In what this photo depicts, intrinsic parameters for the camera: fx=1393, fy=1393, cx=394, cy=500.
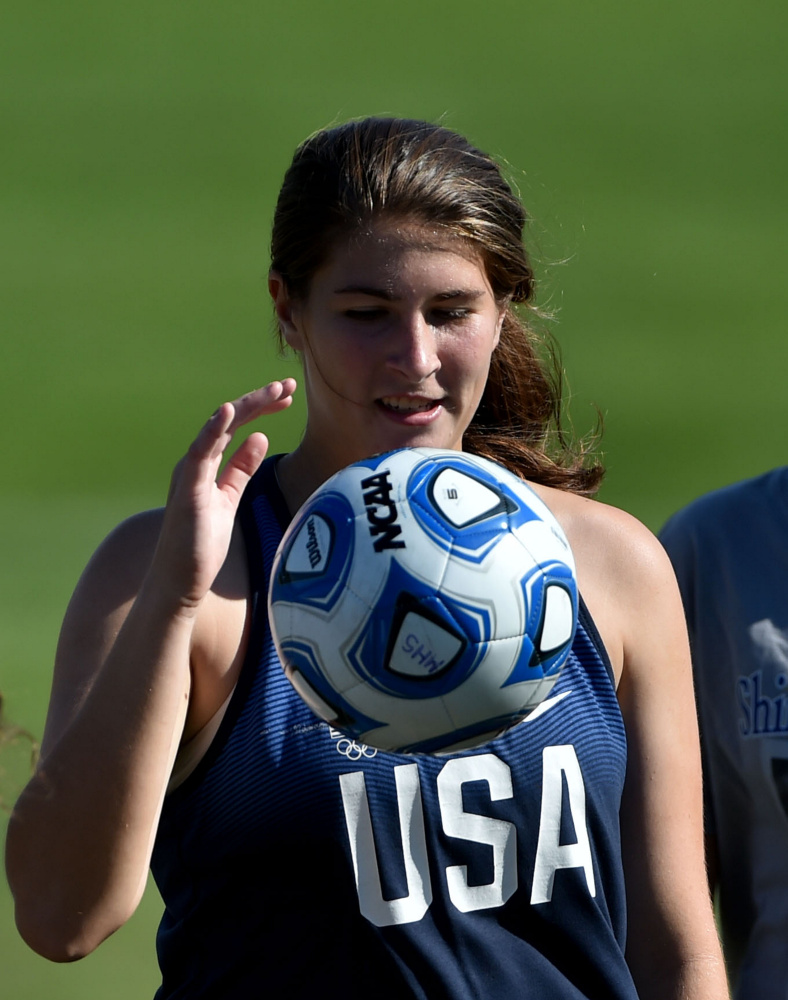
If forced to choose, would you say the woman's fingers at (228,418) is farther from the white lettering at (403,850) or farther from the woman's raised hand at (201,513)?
the white lettering at (403,850)

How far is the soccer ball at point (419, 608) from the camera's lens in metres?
1.65

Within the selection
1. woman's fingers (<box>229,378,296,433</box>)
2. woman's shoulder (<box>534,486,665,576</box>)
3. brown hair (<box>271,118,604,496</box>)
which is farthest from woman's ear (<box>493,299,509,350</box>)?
woman's fingers (<box>229,378,296,433</box>)

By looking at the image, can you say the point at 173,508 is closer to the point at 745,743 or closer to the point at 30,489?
the point at 745,743

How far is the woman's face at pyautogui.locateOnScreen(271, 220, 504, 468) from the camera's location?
1951mm

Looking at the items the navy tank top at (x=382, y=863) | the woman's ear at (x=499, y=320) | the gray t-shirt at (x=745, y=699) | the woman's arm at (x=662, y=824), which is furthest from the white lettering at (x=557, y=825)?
the woman's ear at (x=499, y=320)

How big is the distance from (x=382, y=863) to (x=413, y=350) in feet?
2.27

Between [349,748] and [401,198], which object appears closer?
[349,748]

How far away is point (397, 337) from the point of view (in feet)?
6.40

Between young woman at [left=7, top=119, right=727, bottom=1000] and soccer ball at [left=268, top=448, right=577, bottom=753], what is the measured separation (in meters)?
0.12

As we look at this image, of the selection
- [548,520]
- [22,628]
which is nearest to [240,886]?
[548,520]

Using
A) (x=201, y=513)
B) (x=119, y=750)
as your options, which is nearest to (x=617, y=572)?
(x=201, y=513)

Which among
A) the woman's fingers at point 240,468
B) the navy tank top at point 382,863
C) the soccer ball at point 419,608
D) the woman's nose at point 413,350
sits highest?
the woman's nose at point 413,350

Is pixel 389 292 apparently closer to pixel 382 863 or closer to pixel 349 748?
pixel 349 748

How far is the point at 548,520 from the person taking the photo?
5.93 feet
